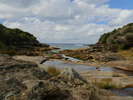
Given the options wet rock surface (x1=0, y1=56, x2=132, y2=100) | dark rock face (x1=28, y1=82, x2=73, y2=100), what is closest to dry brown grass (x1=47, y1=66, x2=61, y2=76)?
wet rock surface (x1=0, y1=56, x2=132, y2=100)

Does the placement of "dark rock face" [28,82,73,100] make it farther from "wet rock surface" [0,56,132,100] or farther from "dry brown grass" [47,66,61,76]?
"dry brown grass" [47,66,61,76]

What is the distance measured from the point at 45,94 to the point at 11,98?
870 millimetres

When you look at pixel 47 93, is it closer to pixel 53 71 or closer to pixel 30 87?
pixel 30 87

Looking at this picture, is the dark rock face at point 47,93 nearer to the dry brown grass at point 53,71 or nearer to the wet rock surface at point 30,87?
the wet rock surface at point 30,87

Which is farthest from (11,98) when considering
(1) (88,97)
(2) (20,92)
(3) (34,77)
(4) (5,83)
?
(1) (88,97)

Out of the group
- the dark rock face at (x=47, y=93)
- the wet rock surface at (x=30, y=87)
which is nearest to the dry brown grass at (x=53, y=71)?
the wet rock surface at (x=30, y=87)

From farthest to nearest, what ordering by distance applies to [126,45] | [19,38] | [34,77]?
[19,38] < [126,45] < [34,77]

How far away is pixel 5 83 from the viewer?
5.14 meters

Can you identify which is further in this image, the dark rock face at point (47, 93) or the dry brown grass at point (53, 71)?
the dry brown grass at point (53, 71)

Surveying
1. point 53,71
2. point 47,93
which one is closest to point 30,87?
point 47,93

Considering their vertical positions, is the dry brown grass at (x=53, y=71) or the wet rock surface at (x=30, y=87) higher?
the wet rock surface at (x=30, y=87)

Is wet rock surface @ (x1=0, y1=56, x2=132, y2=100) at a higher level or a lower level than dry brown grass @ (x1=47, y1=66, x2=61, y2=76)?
higher

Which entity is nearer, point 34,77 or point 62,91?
point 62,91

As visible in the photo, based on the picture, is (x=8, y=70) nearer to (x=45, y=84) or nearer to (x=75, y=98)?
(x=45, y=84)
